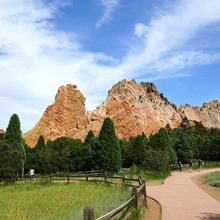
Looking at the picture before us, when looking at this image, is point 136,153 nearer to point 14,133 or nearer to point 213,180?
point 14,133

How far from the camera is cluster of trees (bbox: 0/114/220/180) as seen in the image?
4078 cm

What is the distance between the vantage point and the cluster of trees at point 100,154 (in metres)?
40.8

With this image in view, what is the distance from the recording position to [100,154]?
4316 cm

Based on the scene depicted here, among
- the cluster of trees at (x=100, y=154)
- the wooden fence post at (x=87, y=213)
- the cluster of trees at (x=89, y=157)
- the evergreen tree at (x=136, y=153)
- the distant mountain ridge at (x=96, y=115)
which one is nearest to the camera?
the wooden fence post at (x=87, y=213)

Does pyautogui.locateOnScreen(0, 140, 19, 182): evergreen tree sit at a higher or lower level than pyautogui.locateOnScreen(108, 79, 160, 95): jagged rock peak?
lower

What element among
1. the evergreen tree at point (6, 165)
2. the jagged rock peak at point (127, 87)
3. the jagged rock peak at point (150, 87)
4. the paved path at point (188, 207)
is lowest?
the paved path at point (188, 207)

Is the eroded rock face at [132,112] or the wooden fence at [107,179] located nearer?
the wooden fence at [107,179]

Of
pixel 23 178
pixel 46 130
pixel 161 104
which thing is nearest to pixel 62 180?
pixel 23 178

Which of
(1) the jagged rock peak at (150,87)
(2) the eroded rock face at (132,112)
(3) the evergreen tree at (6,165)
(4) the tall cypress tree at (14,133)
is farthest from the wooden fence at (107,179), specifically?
(1) the jagged rock peak at (150,87)

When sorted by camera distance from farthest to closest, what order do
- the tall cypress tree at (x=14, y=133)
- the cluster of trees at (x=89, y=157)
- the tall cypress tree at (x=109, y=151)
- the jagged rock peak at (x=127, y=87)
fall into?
the jagged rock peak at (x=127, y=87) < the tall cypress tree at (x=14, y=133) < the cluster of trees at (x=89, y=157) < the tall cypress tree at (x=109, y=151)

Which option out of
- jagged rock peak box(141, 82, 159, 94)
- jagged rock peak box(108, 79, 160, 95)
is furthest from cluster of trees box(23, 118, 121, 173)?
jagged rock peak box(141, 82, 159, 94)

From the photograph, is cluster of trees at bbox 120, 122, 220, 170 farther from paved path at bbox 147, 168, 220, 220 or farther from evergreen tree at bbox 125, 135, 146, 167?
paved path at bbox 147, 168, 220, 220

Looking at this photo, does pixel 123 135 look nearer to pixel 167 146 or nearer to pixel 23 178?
pixel 167 146

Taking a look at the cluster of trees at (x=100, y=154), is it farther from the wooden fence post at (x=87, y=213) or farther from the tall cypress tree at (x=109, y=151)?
the wooden fence post at (x=87, y=213)
